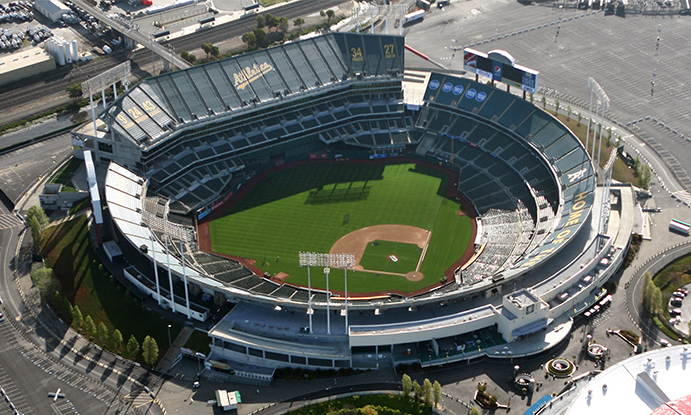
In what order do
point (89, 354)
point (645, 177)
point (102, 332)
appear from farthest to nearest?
point (645, 177)
point (89, 354)
point (102, 332)

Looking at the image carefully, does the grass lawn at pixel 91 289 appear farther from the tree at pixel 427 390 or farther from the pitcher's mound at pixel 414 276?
the pitcher's mound at pixel 414 276

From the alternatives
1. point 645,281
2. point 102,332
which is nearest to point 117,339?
point 102,332

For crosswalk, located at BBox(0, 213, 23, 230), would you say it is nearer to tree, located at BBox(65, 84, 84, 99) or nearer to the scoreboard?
tree, located at BBox(65, 84, 84, 99)

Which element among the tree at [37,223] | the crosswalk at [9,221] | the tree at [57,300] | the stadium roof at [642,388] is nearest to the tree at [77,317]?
the tree at [57,300]

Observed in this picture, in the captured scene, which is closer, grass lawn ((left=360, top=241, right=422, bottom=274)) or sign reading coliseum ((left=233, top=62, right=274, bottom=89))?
grass lawn ((left=360, top=241, right=422, bottom=274))

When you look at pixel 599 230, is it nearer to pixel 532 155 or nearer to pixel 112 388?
pixel 532 155

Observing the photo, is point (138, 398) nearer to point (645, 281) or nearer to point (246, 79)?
point (246, 79)

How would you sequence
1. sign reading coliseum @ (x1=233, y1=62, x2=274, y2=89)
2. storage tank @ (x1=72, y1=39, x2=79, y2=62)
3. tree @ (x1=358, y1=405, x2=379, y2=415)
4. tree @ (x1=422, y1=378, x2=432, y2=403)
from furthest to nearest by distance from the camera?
storage tank @ (x1=72, y1=39, x2=79, y2=62), sign reading coliseum @ (x1=233, y1=62, x2=274, y2=89), tree @ (x1=358, y1=405, x2=379, y2=415), tree @ (x1=422, y1=378, x2=432, y2=403)

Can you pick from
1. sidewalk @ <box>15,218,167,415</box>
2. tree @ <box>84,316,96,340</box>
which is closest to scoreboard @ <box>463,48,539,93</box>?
sidewalk @ <box>15,218,167,415</box>
